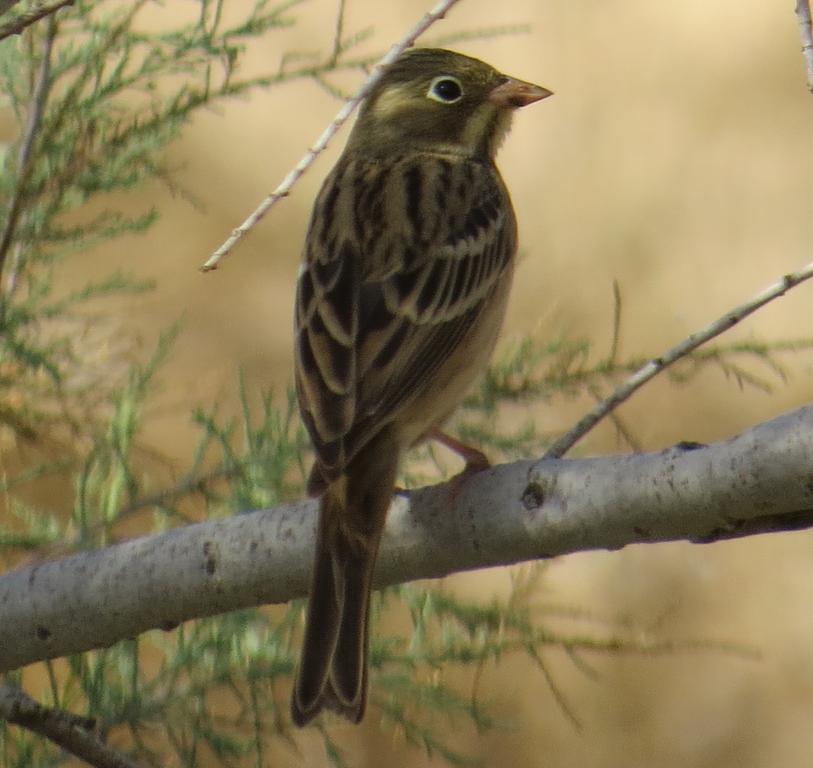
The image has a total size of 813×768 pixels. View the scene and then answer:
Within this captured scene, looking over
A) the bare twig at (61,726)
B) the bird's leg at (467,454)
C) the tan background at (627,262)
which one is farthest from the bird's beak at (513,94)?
the tan background at (627,262)

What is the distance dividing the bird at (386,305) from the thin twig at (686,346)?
1.61ft

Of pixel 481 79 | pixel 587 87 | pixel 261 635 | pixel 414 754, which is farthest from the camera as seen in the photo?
pixel 587 87

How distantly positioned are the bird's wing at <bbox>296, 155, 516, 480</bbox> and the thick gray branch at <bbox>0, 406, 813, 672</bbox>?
10.8 inches

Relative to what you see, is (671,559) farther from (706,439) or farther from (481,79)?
(481,79)

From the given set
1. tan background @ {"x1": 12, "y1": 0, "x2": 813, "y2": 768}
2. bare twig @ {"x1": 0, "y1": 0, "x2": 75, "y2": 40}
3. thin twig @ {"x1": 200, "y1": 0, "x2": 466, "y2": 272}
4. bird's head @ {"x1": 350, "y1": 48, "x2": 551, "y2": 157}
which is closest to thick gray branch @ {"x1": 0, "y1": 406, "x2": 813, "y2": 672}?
thin twig @ {"x1": 200, "y1": 0, "x2": 466, "y2": 272}

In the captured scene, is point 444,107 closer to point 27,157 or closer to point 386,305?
point 386,305

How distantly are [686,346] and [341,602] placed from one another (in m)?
0.85

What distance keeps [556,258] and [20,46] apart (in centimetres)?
388

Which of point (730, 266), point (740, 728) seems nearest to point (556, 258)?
point (730, 266)

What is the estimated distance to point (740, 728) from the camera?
816 centimetres

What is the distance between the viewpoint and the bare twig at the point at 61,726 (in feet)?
11.4

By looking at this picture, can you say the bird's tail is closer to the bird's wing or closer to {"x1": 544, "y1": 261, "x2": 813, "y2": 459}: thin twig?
the bird's wing

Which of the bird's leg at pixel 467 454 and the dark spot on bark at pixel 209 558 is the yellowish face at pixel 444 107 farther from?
the dark spot on bark at pixel 209 558

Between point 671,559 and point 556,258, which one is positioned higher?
point 556,258
